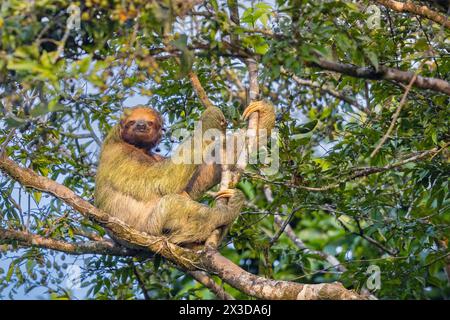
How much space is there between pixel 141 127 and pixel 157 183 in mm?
859

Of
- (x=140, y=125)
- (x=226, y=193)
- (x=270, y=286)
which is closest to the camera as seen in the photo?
(x=270, y=286)

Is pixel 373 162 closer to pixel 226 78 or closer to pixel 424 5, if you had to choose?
pixel 424 5

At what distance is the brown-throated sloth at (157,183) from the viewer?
325 inches

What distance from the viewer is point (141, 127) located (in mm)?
9086

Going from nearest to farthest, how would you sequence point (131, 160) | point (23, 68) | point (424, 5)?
1. point (23, 68)
2. point (424, 5)
3. point (131, 160)

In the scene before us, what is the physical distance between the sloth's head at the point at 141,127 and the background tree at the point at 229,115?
0.19 m

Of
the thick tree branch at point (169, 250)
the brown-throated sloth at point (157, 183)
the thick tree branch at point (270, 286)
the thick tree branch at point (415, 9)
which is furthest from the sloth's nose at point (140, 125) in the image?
the thick tree branch at point (415, 9)

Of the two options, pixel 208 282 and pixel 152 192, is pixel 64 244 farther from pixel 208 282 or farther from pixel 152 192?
pixel 208 282

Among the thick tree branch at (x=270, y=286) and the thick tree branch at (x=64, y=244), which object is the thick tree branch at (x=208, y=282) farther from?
the thick tree branch at (x=270, y=286)

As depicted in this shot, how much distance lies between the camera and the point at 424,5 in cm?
715

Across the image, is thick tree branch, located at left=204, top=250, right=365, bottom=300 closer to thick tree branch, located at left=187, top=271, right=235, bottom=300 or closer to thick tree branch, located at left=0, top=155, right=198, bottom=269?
thick tree branch, located at left=0, top=155, right=198, bottom=269

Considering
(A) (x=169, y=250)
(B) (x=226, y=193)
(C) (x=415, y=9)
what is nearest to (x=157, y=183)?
(B) (x=226, y=193)
